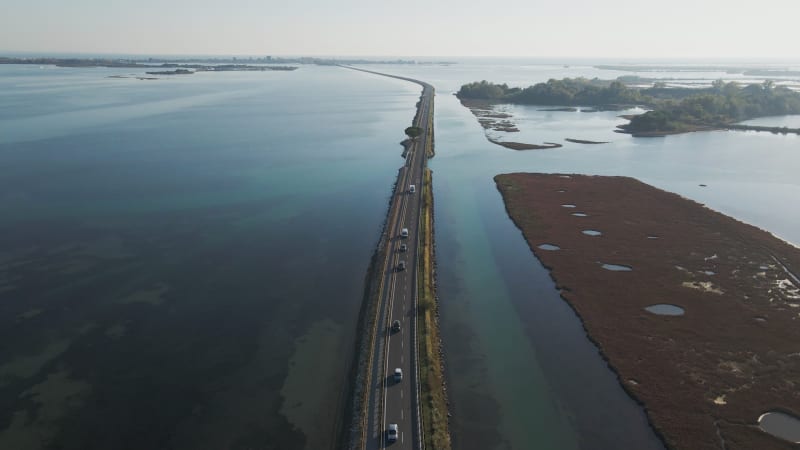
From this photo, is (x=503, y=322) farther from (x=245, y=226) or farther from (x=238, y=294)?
(x=245, y=226)

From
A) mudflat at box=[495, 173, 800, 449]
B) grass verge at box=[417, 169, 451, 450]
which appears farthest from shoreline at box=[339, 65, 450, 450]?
mudflat at box=[495, 173, 800, 449]

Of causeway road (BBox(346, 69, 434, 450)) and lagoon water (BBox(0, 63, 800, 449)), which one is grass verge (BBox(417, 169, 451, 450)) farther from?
lagoon water (BBox(0, 63, 800, 449))

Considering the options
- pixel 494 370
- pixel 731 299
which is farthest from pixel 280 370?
pixel 731 299

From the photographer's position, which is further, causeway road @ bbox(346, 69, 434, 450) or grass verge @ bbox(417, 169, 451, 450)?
grass verge @ bbox(417, 169, 451, 450)

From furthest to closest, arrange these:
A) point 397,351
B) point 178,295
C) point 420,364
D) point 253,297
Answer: point 253,297 → point 178,295 → point 397,351 → point 420,364

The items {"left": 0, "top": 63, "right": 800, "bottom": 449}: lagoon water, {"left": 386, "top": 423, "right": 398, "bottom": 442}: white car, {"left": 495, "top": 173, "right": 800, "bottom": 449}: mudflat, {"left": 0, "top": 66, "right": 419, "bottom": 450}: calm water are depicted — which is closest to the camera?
{"left": 386, "top": 423, "right": 398, "bottom": 442}: white car

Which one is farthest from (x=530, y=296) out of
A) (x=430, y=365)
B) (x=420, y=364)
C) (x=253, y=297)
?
(x=253, y=297)

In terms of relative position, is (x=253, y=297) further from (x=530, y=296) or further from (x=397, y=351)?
(x=530, y=296)
